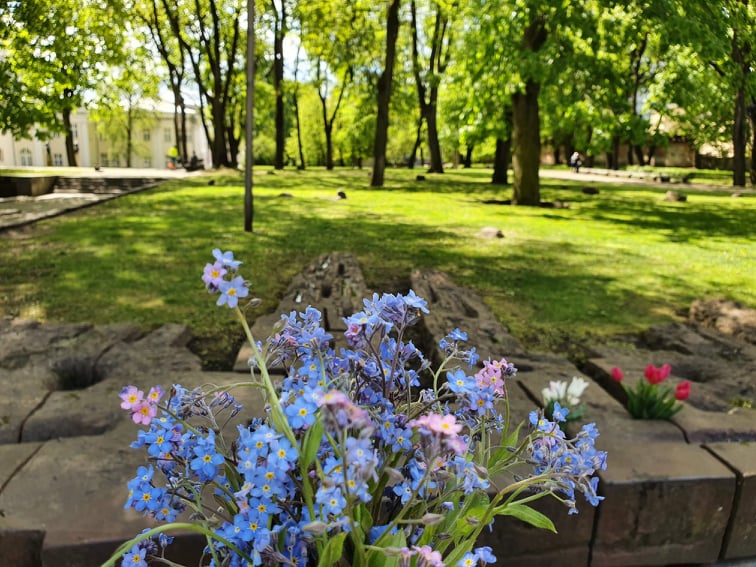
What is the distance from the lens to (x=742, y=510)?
209 centimetres

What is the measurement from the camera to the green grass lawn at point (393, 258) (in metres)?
4.48

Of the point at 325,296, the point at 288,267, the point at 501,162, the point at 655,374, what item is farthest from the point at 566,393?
the point at 501,162

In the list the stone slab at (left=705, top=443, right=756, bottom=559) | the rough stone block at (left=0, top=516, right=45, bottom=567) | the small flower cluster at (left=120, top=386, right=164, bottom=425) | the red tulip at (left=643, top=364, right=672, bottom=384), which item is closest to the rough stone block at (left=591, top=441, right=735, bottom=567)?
the stone slab at (left=705, top=443, right=756, bottom=559)

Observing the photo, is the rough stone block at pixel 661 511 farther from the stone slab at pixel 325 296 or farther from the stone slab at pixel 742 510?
the stone slab at pixel 325 296

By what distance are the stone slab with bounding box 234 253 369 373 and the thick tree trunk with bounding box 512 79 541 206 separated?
8.01 meters

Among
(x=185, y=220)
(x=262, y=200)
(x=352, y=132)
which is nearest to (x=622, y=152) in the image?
(x=352, y=132)

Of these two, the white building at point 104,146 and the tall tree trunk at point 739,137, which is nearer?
the tall tree trunk at point 739,137

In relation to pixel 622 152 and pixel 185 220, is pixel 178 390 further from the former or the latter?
pixel 622 152

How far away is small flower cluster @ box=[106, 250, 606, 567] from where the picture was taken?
0.95 meters

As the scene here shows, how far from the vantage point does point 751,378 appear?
3.18 meters

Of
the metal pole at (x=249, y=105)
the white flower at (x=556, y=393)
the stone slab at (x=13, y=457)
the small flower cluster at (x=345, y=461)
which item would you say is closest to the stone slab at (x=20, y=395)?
the stone slab at (x=13, y=457)

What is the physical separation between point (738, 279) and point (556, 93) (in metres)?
7.86

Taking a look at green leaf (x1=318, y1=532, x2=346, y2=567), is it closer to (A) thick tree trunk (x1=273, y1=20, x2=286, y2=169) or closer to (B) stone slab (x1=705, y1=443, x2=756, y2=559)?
(B) stone slab (x1=705, y1=443, x2=756, y2=559)

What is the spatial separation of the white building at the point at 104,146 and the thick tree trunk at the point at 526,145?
55242 mm
